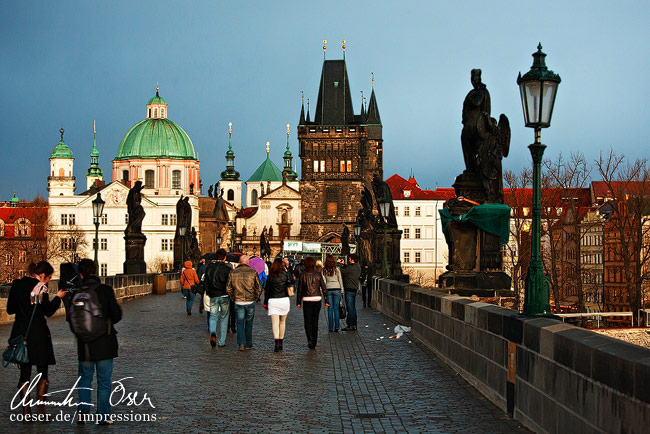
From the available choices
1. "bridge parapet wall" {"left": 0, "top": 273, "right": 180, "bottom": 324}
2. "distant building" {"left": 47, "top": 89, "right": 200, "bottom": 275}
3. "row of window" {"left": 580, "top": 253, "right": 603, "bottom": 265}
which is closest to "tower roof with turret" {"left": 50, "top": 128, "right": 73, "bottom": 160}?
"distant building" {"left": 47, "top": 89, "right": 200, "bottom": 275}

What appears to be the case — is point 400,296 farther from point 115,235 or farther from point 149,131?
point 149,131

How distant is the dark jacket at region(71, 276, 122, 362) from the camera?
8820mm

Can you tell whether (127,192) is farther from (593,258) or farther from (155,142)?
(593,258)

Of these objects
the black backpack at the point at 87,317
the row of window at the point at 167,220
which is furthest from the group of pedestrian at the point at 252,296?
the row of window at the point at 167,220

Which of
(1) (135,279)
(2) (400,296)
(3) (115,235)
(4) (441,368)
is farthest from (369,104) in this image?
(4) (441,368)

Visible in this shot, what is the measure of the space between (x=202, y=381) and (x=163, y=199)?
10778 centimetres

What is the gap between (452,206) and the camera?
16750mm

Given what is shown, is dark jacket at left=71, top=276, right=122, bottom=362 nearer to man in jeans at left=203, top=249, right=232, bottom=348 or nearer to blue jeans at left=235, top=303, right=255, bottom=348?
blue jeans at left=235, top=303, right=255, bottom=348

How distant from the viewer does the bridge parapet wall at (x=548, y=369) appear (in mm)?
5797

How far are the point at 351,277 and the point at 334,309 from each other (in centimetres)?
122

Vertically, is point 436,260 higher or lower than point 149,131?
lower

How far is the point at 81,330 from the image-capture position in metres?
8.78

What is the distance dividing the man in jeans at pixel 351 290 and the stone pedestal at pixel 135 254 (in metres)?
14.7

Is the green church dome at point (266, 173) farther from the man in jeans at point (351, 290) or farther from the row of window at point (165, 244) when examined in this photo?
the man in jeans at point (351, 290)
